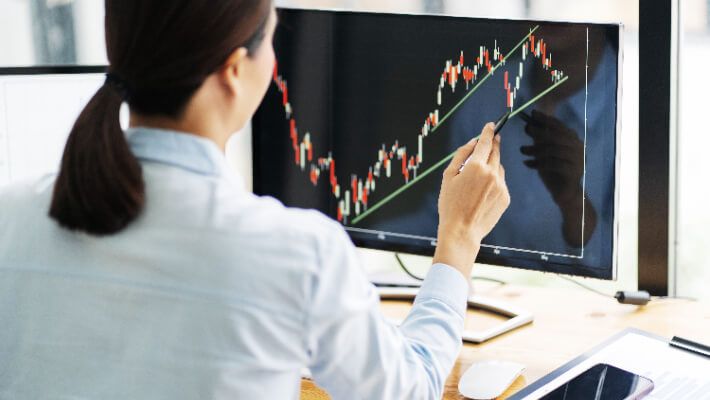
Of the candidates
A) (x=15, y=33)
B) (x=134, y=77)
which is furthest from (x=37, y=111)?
(x=134, y=77)

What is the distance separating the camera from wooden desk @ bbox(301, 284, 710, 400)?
4.12 ft

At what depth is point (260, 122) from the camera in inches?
59.1

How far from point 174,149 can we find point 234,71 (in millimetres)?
86

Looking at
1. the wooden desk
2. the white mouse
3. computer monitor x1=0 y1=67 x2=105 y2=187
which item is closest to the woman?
the white mouse

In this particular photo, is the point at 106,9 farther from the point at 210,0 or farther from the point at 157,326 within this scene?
the point at 157,326

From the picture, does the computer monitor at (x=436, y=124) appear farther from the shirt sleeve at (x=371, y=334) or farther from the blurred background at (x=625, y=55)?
the shirt sleeve at (x=371, y=334)

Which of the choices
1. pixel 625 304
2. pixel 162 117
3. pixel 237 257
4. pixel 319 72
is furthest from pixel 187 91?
pixel 625 304

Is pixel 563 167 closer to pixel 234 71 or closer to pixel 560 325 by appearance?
pixel 560 325

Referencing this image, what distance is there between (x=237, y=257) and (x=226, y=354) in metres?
0.08

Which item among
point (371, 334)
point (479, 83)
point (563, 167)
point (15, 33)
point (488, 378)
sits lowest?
point (488, 378)

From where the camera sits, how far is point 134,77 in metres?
0.80

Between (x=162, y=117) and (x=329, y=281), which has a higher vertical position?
(x=162, y=117)

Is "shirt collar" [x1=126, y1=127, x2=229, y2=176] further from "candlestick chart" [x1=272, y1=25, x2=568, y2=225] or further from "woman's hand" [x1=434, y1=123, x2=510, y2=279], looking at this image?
"candlestick chart" [x1=272, y1=25, x2=568, y2=225]

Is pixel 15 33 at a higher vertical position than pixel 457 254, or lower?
higher
